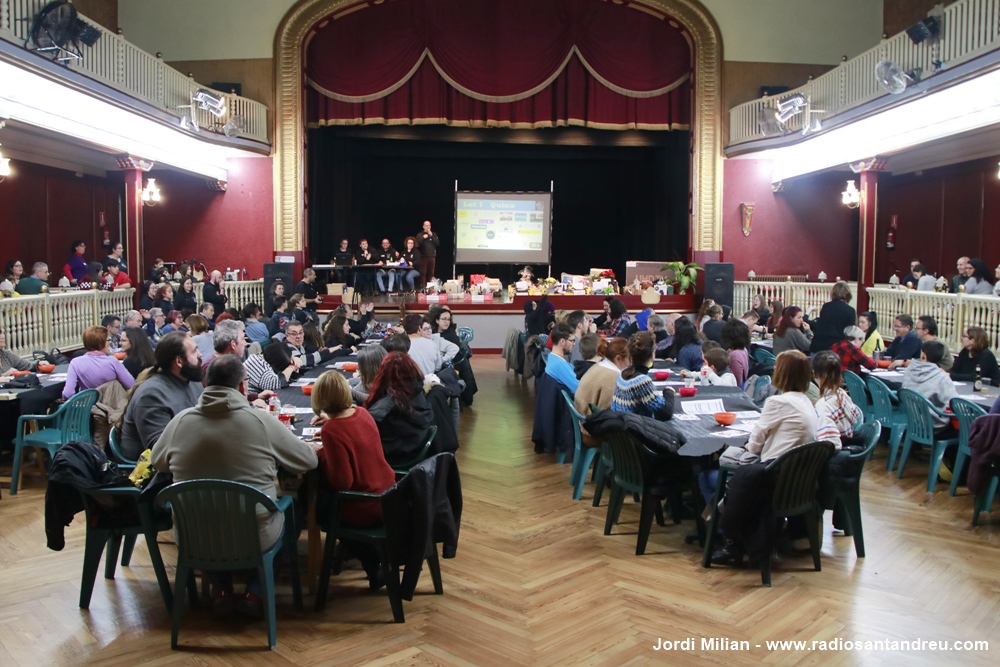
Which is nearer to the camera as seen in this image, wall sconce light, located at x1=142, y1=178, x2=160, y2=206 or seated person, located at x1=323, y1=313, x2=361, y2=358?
seated person, located at x1=323, y1=313, x2=361, y2=358

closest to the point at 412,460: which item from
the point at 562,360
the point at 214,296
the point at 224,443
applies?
the point at 224,443

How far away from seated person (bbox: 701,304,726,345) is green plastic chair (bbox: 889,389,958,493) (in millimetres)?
2263

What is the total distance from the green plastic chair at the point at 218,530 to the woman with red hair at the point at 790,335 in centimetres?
559

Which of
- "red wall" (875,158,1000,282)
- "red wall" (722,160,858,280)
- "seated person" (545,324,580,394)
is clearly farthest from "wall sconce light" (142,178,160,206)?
"red wall" (875,158,1000,282)

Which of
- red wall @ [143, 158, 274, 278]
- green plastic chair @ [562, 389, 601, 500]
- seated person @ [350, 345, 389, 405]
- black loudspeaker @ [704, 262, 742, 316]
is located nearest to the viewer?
seated person @ [350, 345, 389, 405]

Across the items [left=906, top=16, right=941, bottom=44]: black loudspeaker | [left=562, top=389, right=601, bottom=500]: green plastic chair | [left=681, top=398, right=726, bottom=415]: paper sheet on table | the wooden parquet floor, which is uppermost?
[left=906, top=16, right=941, bottom=44]: black loudspeaker

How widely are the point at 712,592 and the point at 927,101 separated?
9.92m

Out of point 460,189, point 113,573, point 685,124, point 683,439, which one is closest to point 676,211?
point 685,124

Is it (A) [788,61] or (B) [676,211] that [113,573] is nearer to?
(B) [676,211]

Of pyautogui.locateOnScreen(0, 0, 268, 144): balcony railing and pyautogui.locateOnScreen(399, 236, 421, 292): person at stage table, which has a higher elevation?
pyautogui.locateOnScreen(0, 0, 268, 144): balcony railing

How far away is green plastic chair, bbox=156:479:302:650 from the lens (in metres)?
3.54

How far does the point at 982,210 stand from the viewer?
14477mm

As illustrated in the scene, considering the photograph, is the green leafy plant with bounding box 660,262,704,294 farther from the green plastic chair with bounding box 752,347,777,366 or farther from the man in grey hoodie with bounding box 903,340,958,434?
the man in grey hoodie with bounding box 903,340,958,434

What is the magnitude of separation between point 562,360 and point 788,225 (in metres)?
11.8
